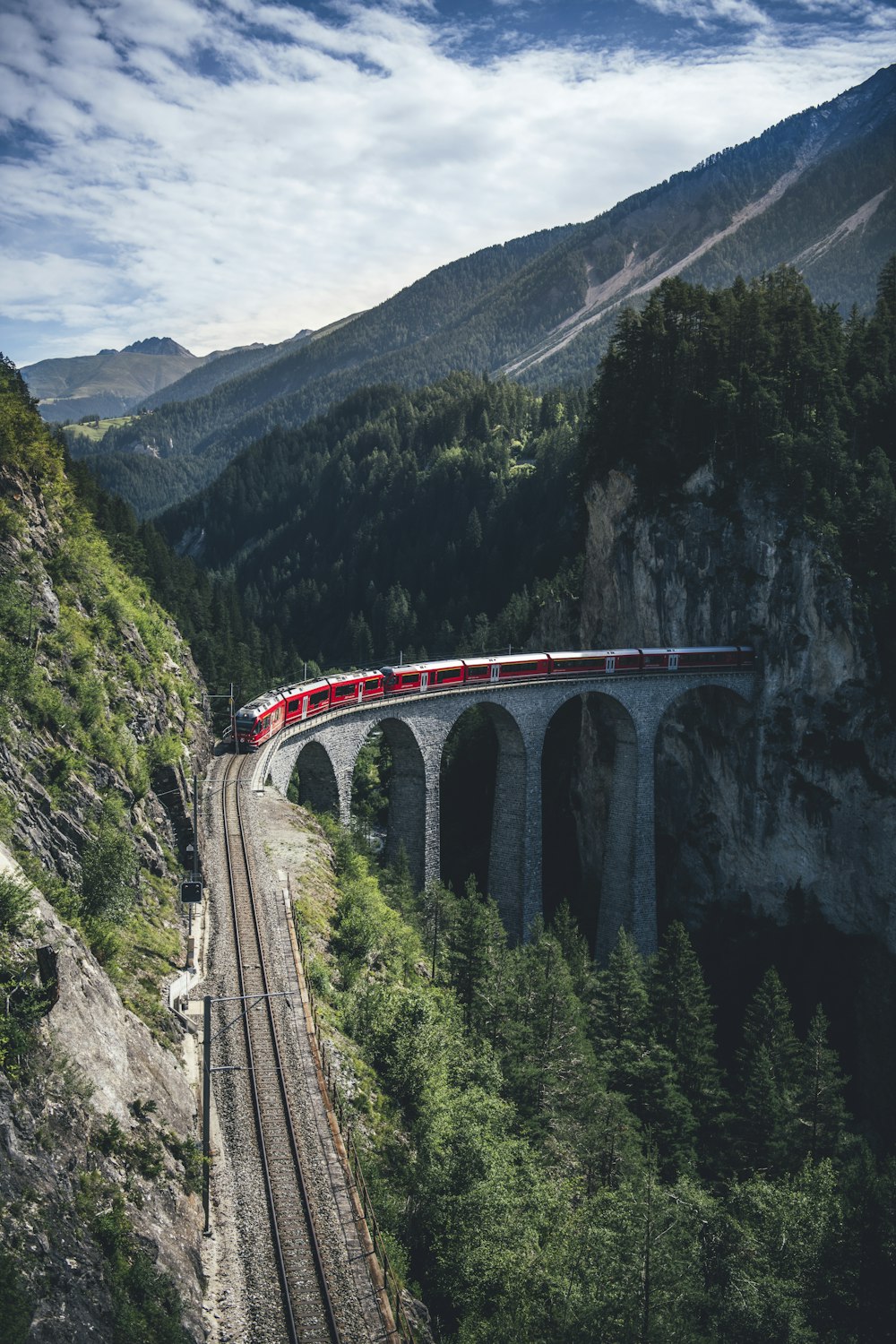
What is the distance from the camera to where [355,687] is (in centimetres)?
5694

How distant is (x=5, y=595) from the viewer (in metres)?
34.5

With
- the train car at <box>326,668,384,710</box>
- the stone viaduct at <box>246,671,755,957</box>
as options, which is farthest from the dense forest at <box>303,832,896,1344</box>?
the train car at <box>326,668,384,710</box>

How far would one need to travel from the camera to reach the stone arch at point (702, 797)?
7219 cm

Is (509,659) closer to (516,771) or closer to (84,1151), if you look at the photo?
(516,771)

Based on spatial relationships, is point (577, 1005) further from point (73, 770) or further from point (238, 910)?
point (73, 770)

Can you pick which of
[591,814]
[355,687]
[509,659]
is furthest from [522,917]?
[355,687]

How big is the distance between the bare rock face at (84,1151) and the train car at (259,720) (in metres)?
26.4

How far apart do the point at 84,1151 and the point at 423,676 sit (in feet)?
138

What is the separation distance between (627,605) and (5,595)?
54697mm

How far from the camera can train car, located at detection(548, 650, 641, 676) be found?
215 feet

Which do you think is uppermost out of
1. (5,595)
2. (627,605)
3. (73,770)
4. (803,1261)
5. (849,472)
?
(849,472)

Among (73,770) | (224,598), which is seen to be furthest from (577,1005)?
(224,598)

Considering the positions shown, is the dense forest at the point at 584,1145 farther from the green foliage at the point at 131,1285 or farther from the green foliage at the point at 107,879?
the green foliage at the point at 107,879

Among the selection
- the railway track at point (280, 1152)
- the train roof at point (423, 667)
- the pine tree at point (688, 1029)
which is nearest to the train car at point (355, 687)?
the train roof at point (423, 667)
